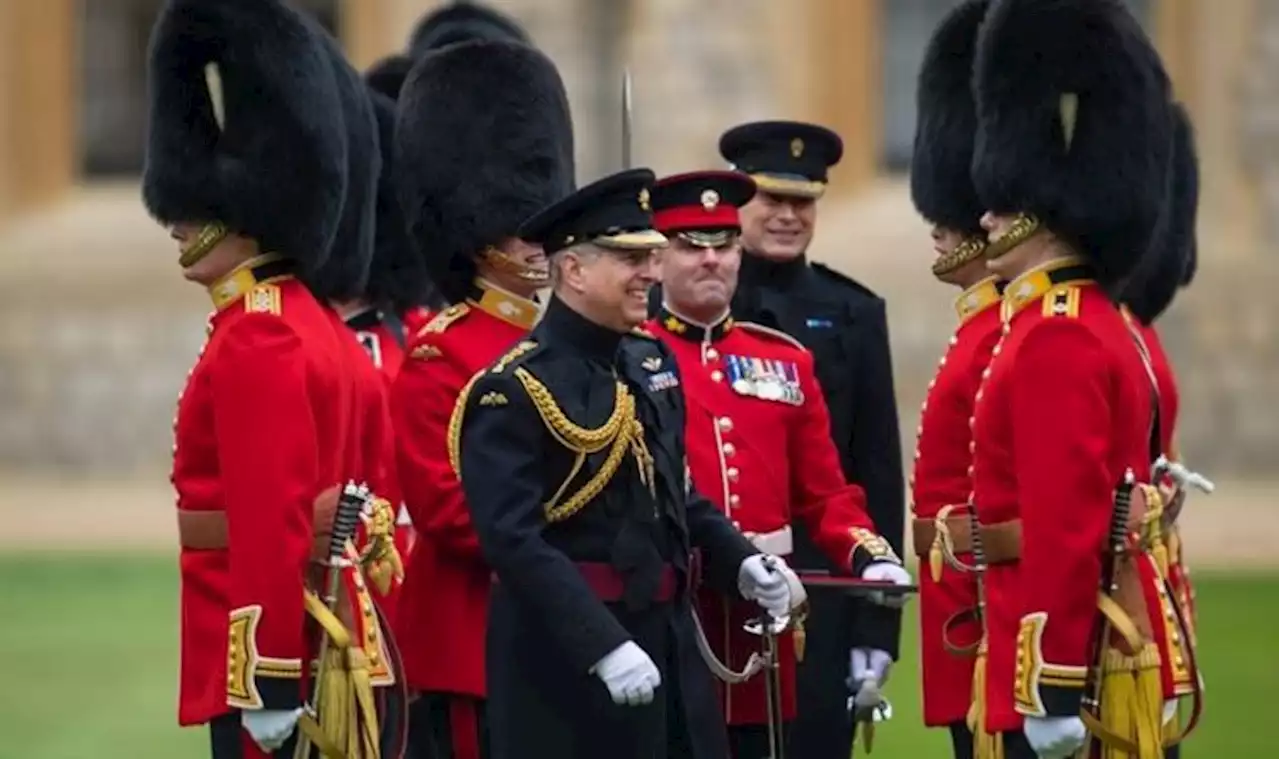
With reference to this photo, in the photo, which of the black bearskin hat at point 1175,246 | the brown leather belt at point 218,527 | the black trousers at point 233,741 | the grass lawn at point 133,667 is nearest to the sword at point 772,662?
the brown leather belt at point 218,527

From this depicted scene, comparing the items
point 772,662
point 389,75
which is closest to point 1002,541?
point 772,662

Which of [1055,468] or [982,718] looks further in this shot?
[982,718]

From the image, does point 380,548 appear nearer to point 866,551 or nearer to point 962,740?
point 866,551

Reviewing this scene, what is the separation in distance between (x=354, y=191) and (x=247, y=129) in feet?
1.90

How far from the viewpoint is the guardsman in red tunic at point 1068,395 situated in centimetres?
533

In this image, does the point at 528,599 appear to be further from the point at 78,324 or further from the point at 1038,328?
the point at 78,324

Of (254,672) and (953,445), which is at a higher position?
(953,445)

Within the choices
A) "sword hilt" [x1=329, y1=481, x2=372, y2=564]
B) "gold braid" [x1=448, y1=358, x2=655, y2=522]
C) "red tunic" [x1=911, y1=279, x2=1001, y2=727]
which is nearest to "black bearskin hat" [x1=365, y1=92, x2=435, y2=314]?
"red tunic" [x1=911, y1=279, x2=1001, y2=727]

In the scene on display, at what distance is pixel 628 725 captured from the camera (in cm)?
531

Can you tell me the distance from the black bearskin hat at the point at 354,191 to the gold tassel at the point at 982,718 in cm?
143

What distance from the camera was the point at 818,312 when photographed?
22.0ft

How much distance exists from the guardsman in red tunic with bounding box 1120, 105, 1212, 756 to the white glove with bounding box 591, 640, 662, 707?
0.96 m

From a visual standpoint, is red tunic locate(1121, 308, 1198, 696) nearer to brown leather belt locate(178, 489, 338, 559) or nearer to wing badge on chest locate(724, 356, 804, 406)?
wing badge on chest locate(724, 356, 804, 406)

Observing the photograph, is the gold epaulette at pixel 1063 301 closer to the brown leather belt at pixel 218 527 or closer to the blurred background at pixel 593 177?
the brown leather belt at pixel 218 527
